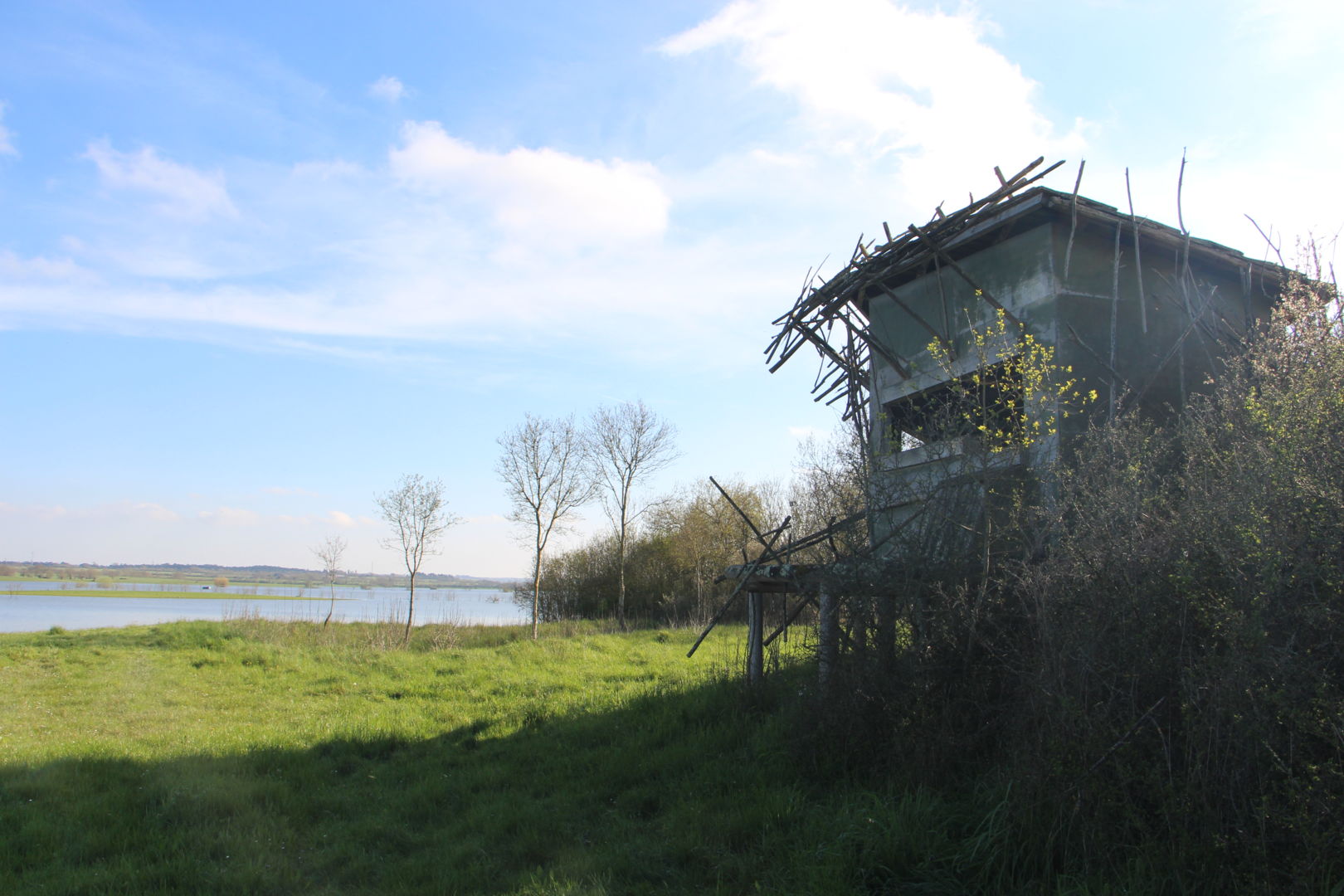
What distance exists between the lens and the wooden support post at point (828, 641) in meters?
6.48

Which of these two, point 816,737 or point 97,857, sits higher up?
point 816,737

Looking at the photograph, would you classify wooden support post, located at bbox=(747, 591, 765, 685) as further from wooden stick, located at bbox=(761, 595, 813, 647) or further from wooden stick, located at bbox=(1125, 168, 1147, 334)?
wooden stick, located at bbox=(1125, 168, 1147, 334)

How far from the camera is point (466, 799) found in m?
7.54

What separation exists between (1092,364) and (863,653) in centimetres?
400

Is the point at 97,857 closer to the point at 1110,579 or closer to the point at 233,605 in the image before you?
the point at 1110,579

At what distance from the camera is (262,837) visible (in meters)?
6.51

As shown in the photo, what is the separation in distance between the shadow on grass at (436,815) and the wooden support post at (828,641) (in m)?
0.95

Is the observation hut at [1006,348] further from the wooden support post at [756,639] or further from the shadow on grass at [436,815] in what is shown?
the shadow on grass at [436,815]

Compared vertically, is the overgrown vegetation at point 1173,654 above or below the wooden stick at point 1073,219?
below

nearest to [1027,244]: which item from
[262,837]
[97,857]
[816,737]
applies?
[816,737]

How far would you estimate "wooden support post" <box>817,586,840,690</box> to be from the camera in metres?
6.48

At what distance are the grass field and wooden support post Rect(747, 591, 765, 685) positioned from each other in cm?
28

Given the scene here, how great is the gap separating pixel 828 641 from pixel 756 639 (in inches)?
96.8

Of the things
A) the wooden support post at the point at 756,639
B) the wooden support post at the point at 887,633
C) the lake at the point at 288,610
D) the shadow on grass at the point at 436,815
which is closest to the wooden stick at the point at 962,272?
the wooden support post at the point at 887,633
